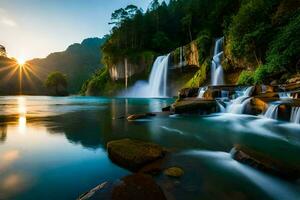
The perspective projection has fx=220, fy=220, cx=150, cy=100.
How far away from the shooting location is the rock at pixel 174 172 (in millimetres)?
4191

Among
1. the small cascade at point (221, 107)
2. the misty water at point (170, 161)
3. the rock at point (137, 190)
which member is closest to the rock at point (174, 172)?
the misty water at point (170, 161)

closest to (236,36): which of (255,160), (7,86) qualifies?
(255,160)

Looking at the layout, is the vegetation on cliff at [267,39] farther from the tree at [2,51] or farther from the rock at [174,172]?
the tree at [2,51]

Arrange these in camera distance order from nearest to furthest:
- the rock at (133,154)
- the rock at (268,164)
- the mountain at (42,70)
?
the rock at (268,164), the rock at (133,154), the mountain at (42,70)

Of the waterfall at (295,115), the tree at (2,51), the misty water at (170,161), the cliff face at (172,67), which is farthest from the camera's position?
the tree at (2,51)

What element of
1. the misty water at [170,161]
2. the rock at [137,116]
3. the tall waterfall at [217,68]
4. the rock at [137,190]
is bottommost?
the misty water at [170,161]

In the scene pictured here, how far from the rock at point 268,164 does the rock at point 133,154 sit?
1856mm

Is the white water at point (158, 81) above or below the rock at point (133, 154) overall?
above

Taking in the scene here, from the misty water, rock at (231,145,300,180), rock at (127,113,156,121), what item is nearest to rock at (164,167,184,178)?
the misty water

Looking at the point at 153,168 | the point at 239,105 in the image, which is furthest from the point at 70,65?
the point at 153,168

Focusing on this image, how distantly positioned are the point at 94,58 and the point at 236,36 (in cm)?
18481

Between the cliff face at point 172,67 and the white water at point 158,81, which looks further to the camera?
the white water at point 158,81

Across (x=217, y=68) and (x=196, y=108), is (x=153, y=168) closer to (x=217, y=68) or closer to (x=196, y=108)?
(x=196, y=108)

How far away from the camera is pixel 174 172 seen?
4.24 meters
